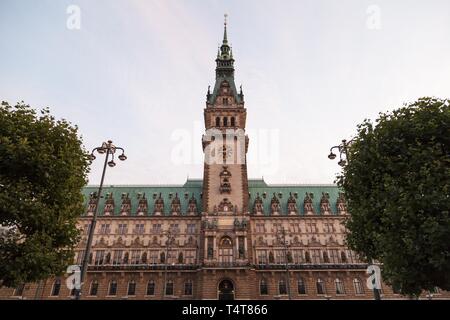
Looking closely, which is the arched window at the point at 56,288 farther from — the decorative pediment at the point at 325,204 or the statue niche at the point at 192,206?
the decorative pediment at the point at 325,204

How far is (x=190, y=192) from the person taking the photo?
232ft

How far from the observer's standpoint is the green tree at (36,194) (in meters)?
20.9

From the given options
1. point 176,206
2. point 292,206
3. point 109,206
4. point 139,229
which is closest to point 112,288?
point 139,229

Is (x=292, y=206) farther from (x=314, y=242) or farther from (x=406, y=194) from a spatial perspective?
(x=406, y=194)

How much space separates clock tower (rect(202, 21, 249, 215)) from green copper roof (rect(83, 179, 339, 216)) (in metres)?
5.60

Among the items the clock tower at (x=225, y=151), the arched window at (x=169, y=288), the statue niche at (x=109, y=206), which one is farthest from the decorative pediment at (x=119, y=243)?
the clock tower at (x=225, y=151)

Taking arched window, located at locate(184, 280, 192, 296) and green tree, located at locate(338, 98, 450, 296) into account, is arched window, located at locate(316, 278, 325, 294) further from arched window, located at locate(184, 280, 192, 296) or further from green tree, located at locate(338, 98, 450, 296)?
green tree, located at locate(338, 98, 450, 296)

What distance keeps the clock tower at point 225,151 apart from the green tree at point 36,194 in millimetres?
38291

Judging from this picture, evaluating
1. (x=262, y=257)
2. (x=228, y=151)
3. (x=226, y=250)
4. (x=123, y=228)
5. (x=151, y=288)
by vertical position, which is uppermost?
(x=228, y=151)

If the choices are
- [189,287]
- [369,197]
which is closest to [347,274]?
[189,287]

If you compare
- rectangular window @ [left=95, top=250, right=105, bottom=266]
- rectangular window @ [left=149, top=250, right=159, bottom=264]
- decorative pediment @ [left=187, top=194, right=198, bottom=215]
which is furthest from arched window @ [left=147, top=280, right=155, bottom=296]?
decorative pediment @ [left=187, top=194, right=198, bottom=215]

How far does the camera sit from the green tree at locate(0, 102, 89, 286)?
20911 mm

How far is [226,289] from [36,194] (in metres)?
39.5
